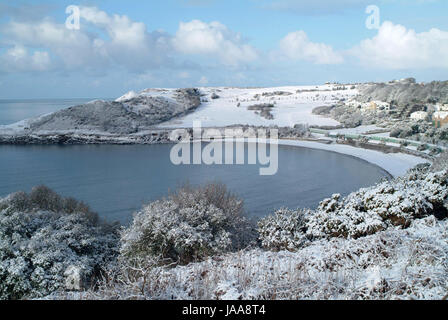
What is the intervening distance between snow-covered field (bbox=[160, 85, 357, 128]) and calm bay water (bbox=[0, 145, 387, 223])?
53.8 ft

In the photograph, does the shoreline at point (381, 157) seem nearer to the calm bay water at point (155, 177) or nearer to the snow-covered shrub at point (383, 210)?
the calm bay water at point (155, 177)

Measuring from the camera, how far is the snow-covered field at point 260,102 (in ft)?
148

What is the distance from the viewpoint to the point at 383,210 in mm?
7059

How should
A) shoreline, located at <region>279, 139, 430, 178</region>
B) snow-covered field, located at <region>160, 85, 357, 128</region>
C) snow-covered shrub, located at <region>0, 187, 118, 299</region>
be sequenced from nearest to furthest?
snow-covered shrub, located at <region>0, 187, 118, 299</region>
shoreline, located at <region>279, 139, 430, 178</region>
snow-covered field, located at <region>160, 85, 357, 128</region>

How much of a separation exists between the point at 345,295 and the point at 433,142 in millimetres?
29703

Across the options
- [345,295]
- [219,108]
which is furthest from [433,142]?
[219,108]

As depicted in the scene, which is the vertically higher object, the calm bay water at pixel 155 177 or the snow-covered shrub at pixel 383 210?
the snow-covered shrub at pixel 383 210

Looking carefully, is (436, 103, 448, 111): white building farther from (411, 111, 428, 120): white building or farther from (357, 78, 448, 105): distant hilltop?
(357, 78, 448, 105): distant hilltop

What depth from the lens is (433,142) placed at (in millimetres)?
27906

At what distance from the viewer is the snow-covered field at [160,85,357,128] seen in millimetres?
45156

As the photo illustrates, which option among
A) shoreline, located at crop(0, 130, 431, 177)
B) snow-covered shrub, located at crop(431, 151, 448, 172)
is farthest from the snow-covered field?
snow-covered shrub, located at crop(431, 151, 448, 172)

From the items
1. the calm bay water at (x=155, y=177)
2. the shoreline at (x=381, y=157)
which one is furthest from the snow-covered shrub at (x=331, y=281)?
the shoreline at (x=381, y=157)

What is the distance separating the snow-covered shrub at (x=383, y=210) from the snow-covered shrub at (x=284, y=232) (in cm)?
30
